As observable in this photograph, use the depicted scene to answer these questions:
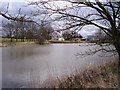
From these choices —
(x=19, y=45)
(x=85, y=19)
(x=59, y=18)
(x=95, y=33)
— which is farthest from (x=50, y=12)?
(x=19, y=45)

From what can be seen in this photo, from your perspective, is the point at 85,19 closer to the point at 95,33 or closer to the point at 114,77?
the point at 95,33

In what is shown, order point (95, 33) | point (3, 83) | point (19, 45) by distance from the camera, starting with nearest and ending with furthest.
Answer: point (95, 33) → point (3, 83) → point (19, 45)

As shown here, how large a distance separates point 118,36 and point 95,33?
2.57ft

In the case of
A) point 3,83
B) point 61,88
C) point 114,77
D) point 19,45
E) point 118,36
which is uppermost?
point 118,36

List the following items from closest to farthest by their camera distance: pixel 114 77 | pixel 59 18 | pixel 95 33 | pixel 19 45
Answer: pixel 114 77 → pixel 59 18 → pixel 95 33 → pixel 19 45

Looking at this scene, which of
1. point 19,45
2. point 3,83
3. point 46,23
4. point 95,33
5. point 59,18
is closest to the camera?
point 46,23

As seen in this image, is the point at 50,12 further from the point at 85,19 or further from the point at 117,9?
the point at 117,9

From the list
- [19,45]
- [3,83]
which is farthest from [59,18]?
[19,45]

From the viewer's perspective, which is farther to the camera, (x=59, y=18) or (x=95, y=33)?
(x=95, y=33)

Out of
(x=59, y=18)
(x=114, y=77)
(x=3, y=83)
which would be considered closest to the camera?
(x=114, y=77)

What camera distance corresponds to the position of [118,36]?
6.59 m

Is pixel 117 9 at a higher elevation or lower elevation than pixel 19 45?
higher

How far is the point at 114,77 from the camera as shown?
5.45 meters

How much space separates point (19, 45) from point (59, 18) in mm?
25989
